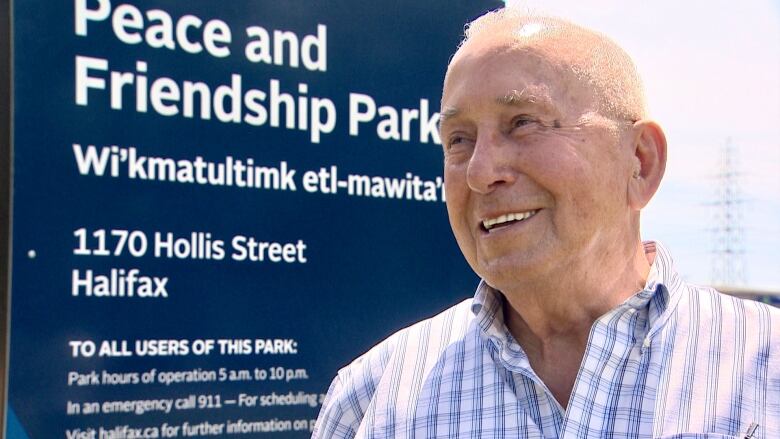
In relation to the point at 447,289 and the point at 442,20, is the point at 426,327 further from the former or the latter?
the point at 442,20

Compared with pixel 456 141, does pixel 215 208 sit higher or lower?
higher

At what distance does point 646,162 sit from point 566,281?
24 centimetres

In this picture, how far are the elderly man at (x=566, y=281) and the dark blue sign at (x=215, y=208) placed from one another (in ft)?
2.85

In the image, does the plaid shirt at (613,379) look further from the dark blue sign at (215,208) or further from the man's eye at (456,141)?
the dark blue sign at (215,208)

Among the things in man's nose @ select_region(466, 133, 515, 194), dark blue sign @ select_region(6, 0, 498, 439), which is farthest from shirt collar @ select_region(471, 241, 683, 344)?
dark blue sign @ select_region(6, 0, 498, 439)

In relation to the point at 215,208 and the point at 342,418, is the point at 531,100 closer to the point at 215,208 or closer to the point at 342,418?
the point at 342,418

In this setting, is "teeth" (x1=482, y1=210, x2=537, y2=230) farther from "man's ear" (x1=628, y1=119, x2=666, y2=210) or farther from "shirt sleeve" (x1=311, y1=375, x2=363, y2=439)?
"shirt sleeve" (x1=311, y1=375, x2=363, y2=439)

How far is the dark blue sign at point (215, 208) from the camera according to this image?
6.86 feet

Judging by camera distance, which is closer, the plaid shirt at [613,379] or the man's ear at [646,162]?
the plaid shirt at [613,379]

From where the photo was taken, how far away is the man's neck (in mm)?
1467

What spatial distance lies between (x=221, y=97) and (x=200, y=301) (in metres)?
0.52

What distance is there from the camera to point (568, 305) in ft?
4.90

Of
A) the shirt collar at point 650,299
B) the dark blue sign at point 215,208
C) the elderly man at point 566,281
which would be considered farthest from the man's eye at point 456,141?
the dark blue sign at point 215,208

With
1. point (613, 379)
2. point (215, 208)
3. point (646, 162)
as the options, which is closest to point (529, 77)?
point (646, 162)
